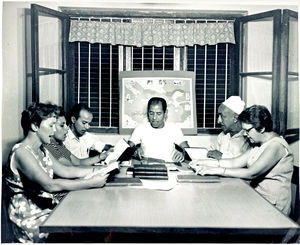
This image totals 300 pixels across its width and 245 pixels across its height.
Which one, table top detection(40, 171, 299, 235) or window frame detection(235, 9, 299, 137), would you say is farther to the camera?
window frame detection(235, 9, 299, 137)

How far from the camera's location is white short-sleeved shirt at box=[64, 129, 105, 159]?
336 cm

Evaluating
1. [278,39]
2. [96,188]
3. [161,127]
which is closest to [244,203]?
[96,188]

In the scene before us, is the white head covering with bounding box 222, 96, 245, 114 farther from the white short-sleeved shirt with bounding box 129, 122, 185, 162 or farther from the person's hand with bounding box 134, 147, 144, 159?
the person's hand with bounding box 134, 147, 144, 159

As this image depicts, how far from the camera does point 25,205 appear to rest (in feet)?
6.55

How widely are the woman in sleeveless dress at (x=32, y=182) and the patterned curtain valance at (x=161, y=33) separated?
7.88 ft

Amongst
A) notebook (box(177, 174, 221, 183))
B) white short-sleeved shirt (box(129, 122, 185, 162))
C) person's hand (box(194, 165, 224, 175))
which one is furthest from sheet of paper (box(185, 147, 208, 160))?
white short-sleeved shirt (box(129, 122, 185, 162))

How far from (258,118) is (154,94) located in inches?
89.5

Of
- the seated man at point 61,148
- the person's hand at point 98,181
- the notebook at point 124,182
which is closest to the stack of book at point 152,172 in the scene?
the notebook at point 124,182

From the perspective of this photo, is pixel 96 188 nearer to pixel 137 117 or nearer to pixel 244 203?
pixel 244 203

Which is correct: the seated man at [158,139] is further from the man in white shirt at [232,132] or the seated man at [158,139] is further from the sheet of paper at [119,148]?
the sheet of paper at [119,148]

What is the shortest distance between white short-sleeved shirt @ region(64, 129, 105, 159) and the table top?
1.34m

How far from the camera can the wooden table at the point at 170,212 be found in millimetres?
1501

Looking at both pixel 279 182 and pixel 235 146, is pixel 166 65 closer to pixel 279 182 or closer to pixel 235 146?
pixel 235 146

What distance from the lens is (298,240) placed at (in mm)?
1796
